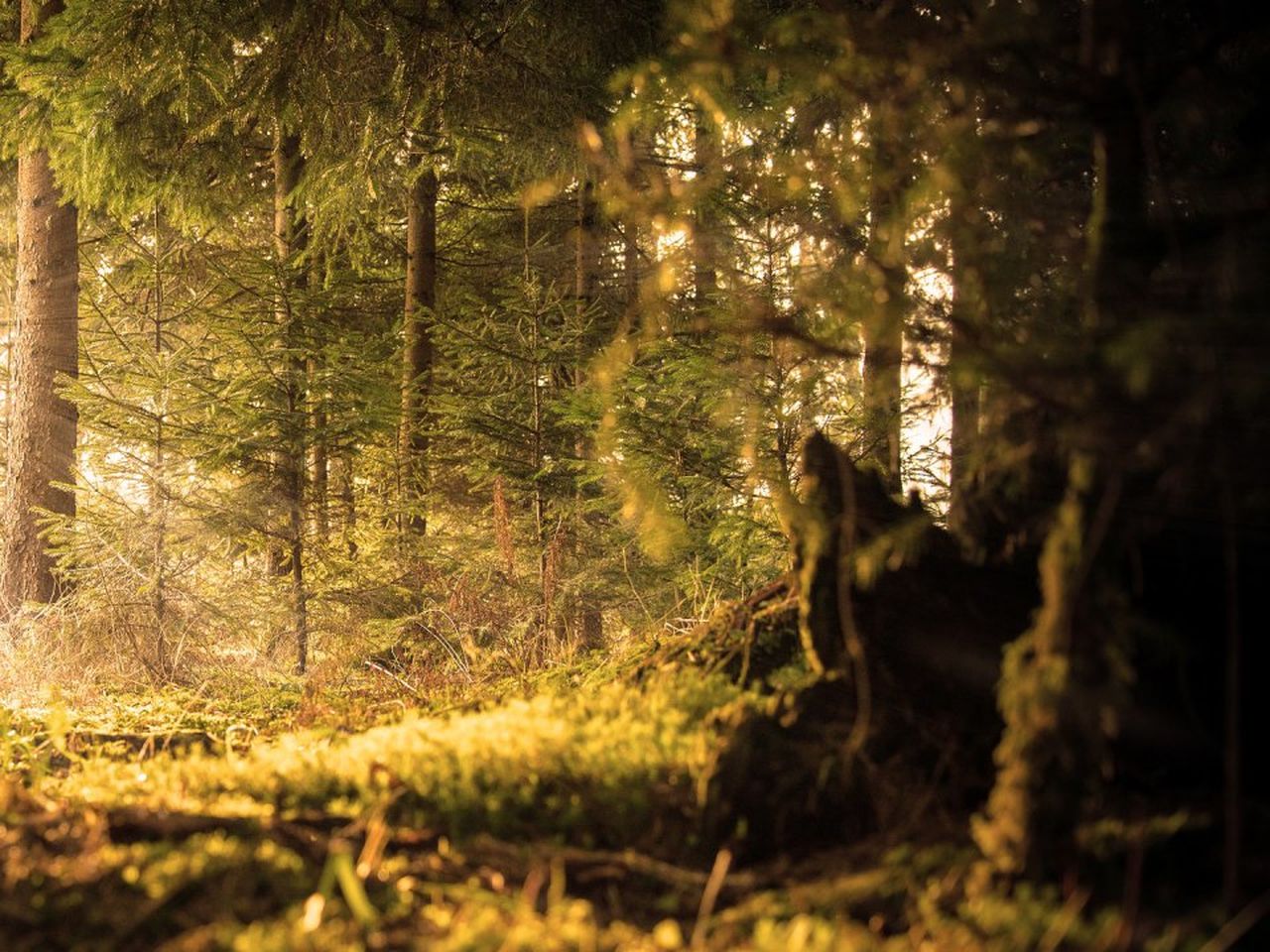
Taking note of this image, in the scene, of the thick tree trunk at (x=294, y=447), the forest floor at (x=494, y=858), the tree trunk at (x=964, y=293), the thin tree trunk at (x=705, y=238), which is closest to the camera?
the forest floor at (x=494, y=858)

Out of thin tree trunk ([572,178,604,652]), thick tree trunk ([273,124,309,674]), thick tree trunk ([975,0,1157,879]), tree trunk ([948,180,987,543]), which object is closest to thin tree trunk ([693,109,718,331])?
tree trunk ([948,180,987,543])

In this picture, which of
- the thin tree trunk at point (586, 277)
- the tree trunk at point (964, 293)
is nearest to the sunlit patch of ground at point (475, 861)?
the tree trunk at point (964, 293)

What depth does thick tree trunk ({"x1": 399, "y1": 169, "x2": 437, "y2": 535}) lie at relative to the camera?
428 inches

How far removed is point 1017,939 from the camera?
202cm

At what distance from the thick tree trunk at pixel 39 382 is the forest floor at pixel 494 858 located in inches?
315

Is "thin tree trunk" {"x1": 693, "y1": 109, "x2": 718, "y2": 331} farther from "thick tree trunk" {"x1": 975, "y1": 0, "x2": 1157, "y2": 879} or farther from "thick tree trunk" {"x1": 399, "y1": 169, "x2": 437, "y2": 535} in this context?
"thick tree trunk" {"x1": 399, "y1": 169, "x2": 437, "y2": 535}

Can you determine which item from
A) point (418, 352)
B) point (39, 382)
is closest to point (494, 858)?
point (418, 352)

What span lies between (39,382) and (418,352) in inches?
161

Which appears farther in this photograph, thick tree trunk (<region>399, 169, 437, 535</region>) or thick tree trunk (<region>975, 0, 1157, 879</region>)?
thick tree trunk (<region>399, 169, 437, 535</region>)

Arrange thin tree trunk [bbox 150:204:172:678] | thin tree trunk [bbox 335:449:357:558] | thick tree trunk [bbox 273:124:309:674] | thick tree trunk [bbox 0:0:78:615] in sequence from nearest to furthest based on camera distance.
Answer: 1. thin tree trunk [bbox 150:204:172:678]
2. thick tree trunk [bbox 273:124:309:674]
3. thick tree trunk [bbox 0:0:78:615]
4. thin tree trunk [bbox 335:449:357:558]

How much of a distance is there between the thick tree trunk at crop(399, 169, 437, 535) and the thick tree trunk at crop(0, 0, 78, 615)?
3.59 m

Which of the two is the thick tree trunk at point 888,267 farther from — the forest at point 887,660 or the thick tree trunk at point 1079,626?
the thick tree trunk at point 1079,626

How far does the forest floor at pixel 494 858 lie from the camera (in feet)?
6.91

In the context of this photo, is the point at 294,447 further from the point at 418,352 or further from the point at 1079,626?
the point at 1079,626
